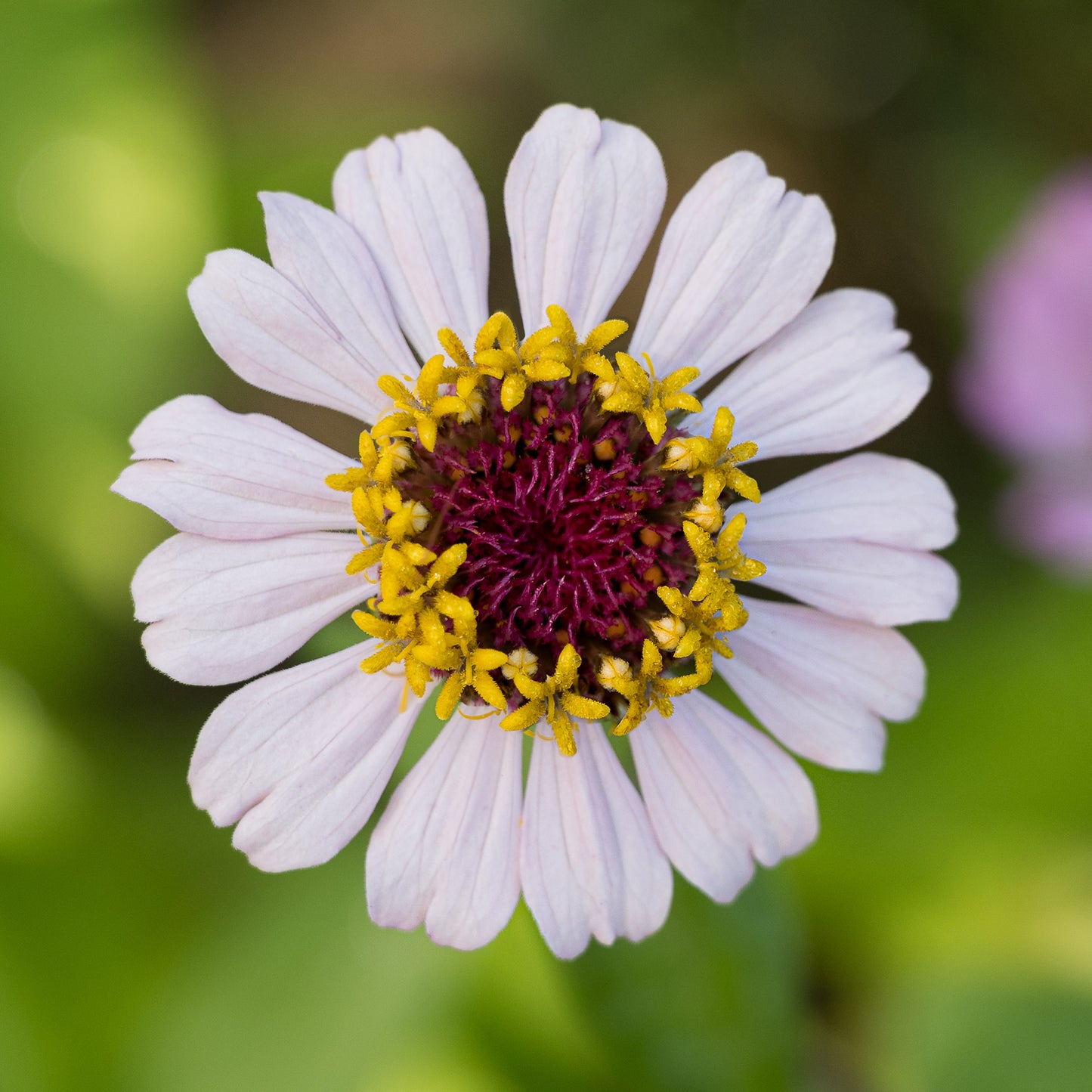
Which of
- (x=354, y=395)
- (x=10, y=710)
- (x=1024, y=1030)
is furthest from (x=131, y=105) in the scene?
(x=1024, y=1030)

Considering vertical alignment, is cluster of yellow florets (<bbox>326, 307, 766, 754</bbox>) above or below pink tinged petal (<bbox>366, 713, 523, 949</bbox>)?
above

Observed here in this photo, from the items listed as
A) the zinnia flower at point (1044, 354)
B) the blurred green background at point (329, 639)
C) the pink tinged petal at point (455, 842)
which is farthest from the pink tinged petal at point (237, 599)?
the zinnia flower at point (1044, 354)

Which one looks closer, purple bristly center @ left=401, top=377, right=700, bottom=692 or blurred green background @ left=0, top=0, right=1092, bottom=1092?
purple bristly center @ left=401, top=377, right=700, bottom=692

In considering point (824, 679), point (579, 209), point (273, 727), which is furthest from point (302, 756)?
point (579, 209)

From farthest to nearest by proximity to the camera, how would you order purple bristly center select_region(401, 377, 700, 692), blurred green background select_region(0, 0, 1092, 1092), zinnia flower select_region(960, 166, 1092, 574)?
zinnia flower select_region(960, 166, 1092, 574) < blurred green background select_region(0, 0, 1092, 1092) < purple bristly center select_region(401, 377, 700, 692)

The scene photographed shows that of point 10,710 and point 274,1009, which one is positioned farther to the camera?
point 10,710

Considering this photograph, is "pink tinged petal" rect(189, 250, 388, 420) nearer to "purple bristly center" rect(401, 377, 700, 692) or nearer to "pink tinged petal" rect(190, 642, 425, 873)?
"purple bristly center" rect(401, 377, 700, 692)

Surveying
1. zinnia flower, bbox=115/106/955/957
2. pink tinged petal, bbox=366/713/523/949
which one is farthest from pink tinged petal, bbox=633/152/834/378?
pink tinged petal, bbox=366/713/523/949

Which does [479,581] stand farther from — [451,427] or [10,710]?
[10,710]
